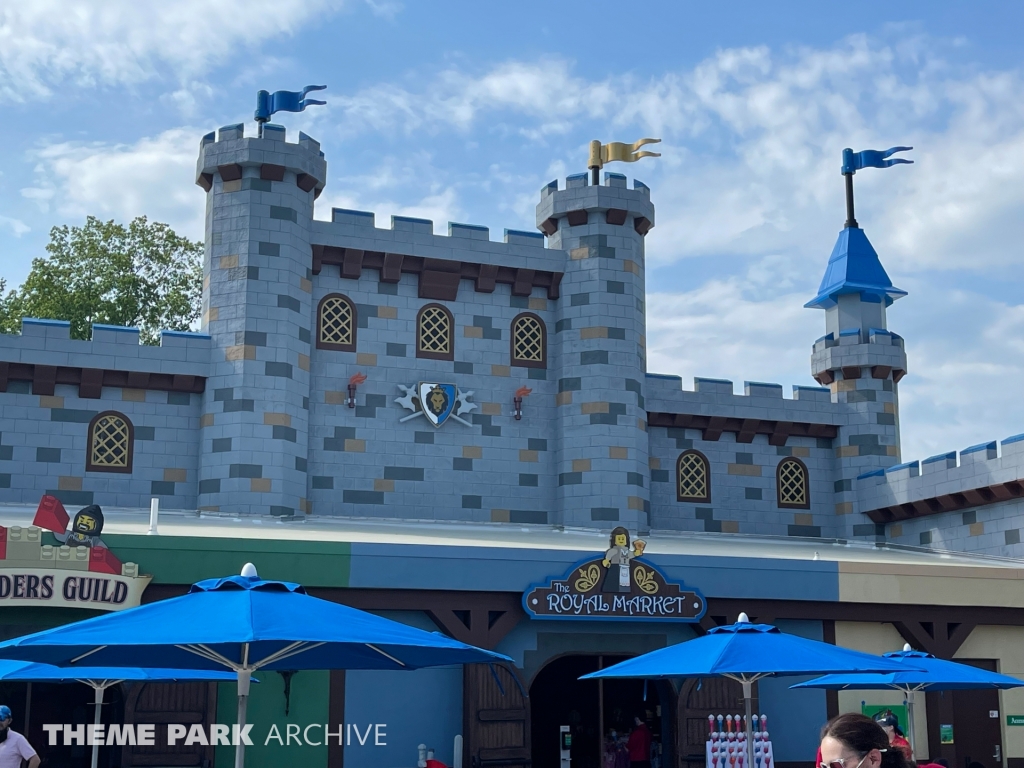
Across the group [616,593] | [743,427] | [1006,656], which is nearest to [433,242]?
[743,427]

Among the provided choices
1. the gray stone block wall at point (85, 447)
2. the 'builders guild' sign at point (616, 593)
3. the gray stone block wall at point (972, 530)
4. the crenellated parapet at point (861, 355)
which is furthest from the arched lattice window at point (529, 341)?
the gray stone block wall at point (972, 530)

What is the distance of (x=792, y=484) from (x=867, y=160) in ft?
24.8

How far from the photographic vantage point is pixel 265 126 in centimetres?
2258

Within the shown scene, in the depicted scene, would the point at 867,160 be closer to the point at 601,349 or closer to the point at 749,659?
the point at 601,349

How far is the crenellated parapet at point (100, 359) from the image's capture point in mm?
21016

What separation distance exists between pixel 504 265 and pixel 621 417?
3651 mm

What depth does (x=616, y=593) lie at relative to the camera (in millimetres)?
17516

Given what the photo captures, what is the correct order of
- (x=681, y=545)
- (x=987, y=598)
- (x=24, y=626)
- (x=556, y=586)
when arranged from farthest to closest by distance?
(x=681, y=545) → (x=987, y=598) → (x=556, y=586) → (x=24, y=626)

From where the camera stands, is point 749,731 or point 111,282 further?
point 111,282

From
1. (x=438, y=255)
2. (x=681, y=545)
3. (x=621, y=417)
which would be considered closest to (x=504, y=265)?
(x=438, y=255)

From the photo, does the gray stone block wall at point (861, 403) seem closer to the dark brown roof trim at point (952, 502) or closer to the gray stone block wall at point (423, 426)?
the dark brown roof trim at point (952, 502)

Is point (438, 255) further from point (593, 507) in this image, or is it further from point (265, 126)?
point (593, 507)

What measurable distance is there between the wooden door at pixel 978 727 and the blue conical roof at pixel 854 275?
1027 centimetres

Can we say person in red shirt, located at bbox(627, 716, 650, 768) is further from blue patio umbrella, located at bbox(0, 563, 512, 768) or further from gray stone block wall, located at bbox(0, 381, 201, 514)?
blue patio umbrella, located at bbox(0, 563, 512, 768)
